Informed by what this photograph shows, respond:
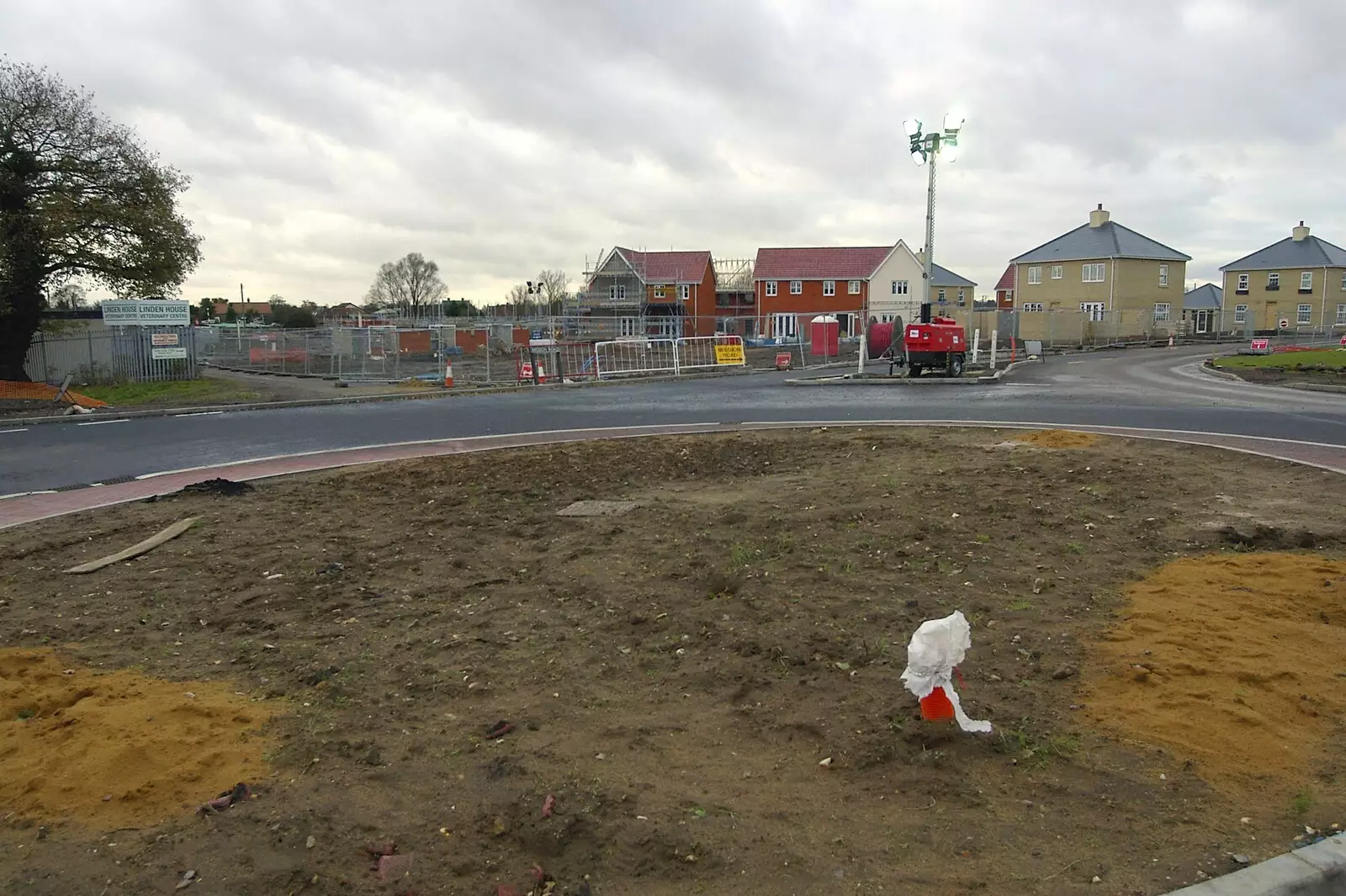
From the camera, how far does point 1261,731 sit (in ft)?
12.8

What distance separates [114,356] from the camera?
28.1 metres

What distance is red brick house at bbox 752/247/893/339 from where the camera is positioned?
70625mm

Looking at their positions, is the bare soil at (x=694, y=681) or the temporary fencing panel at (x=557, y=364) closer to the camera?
the bare soil at (x=694, y=681)

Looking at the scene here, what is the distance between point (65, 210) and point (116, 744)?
2465 cm

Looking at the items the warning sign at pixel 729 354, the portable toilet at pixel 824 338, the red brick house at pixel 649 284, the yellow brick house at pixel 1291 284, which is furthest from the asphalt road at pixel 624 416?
the yellow brick house at pixel 1291 284

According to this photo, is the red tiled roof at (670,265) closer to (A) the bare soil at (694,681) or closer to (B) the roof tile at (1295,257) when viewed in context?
(B) the roof tile at (1295,257)

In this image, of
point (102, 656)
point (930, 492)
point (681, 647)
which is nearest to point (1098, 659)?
point (681, 647)

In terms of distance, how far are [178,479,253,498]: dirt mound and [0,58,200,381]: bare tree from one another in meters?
17.6

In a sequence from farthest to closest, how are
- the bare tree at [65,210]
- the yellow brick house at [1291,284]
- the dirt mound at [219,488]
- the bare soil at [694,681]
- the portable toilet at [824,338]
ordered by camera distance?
the yellow brick house at [1291,284] < the portable toilet at [824,338] < the bare tree at [65,210] < the dirt mound at [219,488] < the bare soil at [694,681]

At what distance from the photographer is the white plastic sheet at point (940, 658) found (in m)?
3.77

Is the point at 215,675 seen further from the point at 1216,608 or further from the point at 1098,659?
the point at 1216,608

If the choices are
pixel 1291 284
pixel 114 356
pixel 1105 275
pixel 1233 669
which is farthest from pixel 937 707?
pixel 1291 284

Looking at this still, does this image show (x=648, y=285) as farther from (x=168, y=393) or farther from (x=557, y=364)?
(x=168, y=393)

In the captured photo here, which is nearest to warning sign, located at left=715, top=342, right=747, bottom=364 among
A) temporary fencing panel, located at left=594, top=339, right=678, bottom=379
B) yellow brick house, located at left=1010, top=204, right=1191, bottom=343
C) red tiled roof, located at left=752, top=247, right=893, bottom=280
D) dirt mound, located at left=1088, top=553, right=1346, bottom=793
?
temporary fencing panel, located at left=594, top=339, right=678, bottom=379
